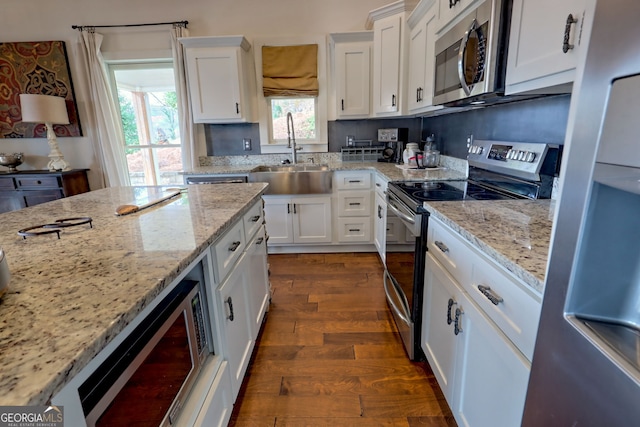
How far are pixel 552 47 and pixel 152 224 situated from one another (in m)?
1.53

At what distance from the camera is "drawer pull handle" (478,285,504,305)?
855 mm

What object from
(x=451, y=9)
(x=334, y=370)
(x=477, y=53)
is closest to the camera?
(x=477, y=53)

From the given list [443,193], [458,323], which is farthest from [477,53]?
[458,323]

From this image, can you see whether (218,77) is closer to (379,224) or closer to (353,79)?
(353,79)

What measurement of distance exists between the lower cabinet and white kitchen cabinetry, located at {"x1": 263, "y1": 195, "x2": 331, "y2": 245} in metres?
1.66

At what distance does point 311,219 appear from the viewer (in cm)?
304

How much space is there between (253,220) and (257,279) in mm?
354

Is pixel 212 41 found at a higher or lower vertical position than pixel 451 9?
higher

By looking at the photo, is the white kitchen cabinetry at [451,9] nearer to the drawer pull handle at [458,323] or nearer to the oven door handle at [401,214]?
the oven door handle at [401,214]

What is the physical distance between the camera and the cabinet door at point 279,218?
2992 millimetres

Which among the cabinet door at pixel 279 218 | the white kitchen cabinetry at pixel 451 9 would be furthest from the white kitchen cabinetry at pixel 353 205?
the white kitchen cabinetry at pixel 451 9

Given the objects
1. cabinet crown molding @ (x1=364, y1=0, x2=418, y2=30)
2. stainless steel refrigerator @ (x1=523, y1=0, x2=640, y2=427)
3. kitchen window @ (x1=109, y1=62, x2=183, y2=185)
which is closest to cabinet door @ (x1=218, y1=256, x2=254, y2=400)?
Answer: stainless steel refrigerator @ (x1=523, y1=0, x2=640, y2=427)

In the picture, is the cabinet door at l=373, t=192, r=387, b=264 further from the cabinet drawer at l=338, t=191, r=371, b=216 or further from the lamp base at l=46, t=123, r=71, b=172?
the lamp base at l=46, t=123, r=71, b=172

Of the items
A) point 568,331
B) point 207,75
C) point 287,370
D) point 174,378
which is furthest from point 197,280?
point 207,75
